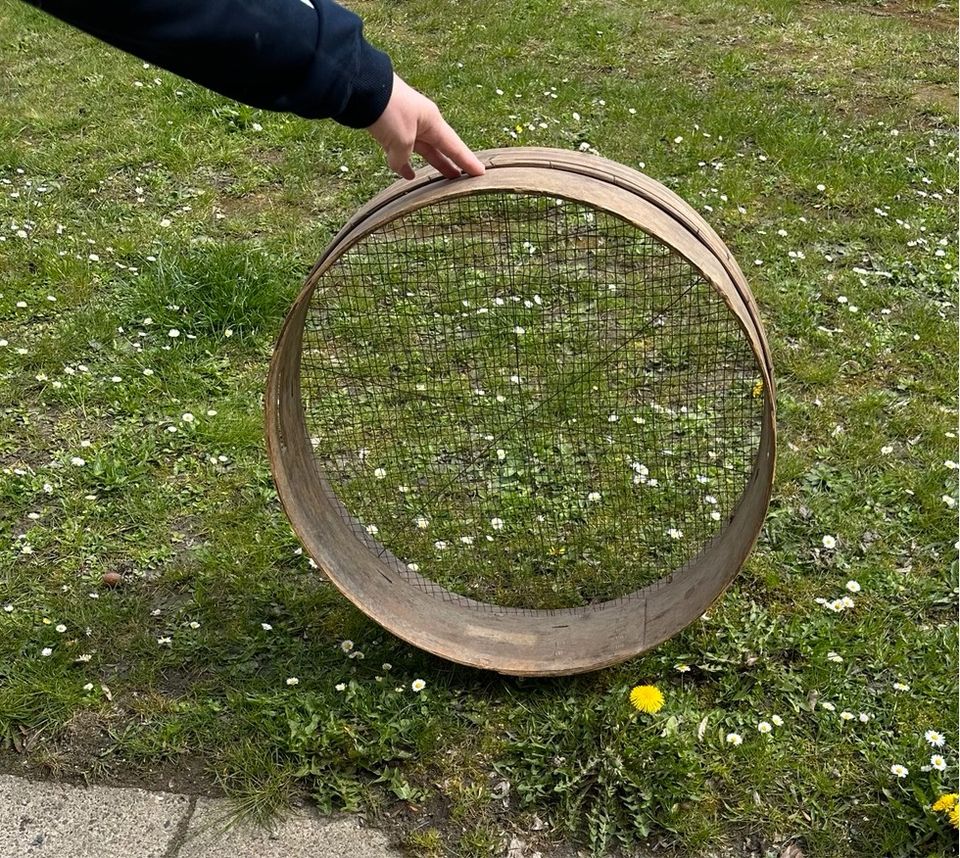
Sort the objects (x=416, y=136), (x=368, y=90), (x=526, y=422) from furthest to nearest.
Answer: (x=526, y=422) < (x=416, y=136) < (x=368, y=90)

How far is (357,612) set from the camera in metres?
2.93

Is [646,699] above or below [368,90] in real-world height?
below

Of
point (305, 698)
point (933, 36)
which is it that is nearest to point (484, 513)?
point (305, 698)

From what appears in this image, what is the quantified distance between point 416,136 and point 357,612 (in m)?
1.39

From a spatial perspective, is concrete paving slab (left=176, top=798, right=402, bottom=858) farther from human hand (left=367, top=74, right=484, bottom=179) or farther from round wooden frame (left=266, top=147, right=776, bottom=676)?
human hand (left=367, top=74, right=484, bottom=179)

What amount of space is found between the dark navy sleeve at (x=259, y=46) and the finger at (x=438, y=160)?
26cm

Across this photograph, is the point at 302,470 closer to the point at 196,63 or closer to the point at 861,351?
the point at 196,63

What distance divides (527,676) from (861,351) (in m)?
2.02

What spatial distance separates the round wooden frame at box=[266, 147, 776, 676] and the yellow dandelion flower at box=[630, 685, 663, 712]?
0.10 meters

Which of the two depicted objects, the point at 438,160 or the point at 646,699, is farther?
the point at 646,699

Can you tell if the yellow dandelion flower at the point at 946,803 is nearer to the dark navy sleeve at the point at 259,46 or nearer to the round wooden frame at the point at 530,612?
the round wooden frame at the point at 530,612

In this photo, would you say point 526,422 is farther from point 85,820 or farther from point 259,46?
point 259,46

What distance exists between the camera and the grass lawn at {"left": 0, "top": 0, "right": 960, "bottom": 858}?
8.21 feet

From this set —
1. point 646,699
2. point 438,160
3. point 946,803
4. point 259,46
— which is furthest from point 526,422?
point 259,46
